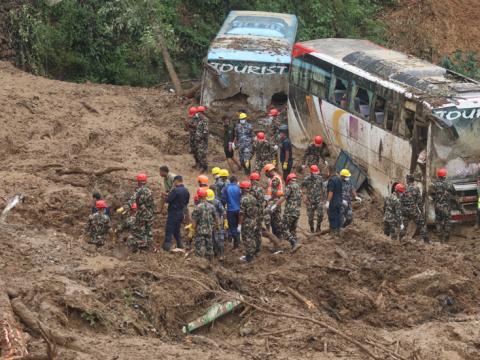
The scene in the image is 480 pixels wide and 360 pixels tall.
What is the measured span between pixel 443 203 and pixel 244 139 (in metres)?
4.79

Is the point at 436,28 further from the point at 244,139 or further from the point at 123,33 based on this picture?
the point at 244,139

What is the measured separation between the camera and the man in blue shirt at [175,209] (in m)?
16.1

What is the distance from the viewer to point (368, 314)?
47.4 ft

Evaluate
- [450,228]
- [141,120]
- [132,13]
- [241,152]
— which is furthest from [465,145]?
[132,13]

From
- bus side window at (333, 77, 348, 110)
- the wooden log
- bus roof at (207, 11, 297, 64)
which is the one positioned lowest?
bus side window at (333, 77, 348, 110)

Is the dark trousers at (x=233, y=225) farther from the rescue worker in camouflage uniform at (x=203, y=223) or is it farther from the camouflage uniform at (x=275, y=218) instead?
the rescue worker in camouflage uniform at (x=203, y=223)

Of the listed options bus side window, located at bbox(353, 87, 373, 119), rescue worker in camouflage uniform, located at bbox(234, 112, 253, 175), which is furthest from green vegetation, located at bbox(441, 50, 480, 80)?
rescue worker in camouflage uniform, located at bbox(234, 112, 253, 175)

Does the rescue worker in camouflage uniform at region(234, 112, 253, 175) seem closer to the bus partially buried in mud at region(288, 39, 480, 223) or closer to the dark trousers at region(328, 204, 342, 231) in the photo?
the bus partially buried in mud at region(288, 39, 480, 223)

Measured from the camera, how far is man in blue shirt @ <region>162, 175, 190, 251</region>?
1614cm

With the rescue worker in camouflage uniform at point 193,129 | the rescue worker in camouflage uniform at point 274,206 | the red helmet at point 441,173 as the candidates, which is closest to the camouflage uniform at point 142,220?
the rescue worker in camouflage uniform at point 274,206

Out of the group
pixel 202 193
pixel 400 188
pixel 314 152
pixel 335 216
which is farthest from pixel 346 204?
pixel 202 193

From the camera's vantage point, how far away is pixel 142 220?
15930 millimetres

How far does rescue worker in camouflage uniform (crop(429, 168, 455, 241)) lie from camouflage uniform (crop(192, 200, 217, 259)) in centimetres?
437

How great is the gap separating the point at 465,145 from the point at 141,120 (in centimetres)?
826
